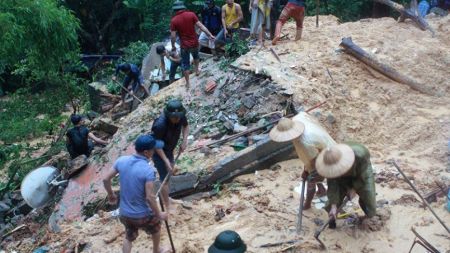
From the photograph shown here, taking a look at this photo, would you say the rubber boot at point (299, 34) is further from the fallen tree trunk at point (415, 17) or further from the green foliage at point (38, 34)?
the green foliage at point (38, 34)

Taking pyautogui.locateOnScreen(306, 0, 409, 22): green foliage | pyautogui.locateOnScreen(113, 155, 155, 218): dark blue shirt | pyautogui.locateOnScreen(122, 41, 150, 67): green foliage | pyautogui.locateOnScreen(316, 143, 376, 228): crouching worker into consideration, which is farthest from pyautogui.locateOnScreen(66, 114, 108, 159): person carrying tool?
pyautogui.locateOnScreen(306, 0, 409, 22): green foliage

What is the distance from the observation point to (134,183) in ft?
17.1

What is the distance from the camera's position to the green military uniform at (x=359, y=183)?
5.58m

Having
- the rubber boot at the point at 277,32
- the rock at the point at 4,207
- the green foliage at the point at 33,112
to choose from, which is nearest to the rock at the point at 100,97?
the green foliage at the point at 33,112

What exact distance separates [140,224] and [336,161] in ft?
6.97

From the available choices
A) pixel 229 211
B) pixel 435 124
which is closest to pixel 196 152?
pixel 229 211

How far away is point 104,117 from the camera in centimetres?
1170

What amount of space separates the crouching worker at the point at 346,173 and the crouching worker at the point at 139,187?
1750mm

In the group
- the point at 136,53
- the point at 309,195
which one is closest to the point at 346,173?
the point at 309,195

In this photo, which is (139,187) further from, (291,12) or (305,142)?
(291,12)

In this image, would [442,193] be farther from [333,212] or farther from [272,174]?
[272,174]

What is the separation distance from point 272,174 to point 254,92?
6.25 feet

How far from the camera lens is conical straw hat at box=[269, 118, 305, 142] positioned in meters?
A: 5.85

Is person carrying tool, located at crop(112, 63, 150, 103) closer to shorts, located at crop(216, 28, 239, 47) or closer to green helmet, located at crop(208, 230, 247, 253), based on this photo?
shorts, located at crop(216, 28, 239, 47)
